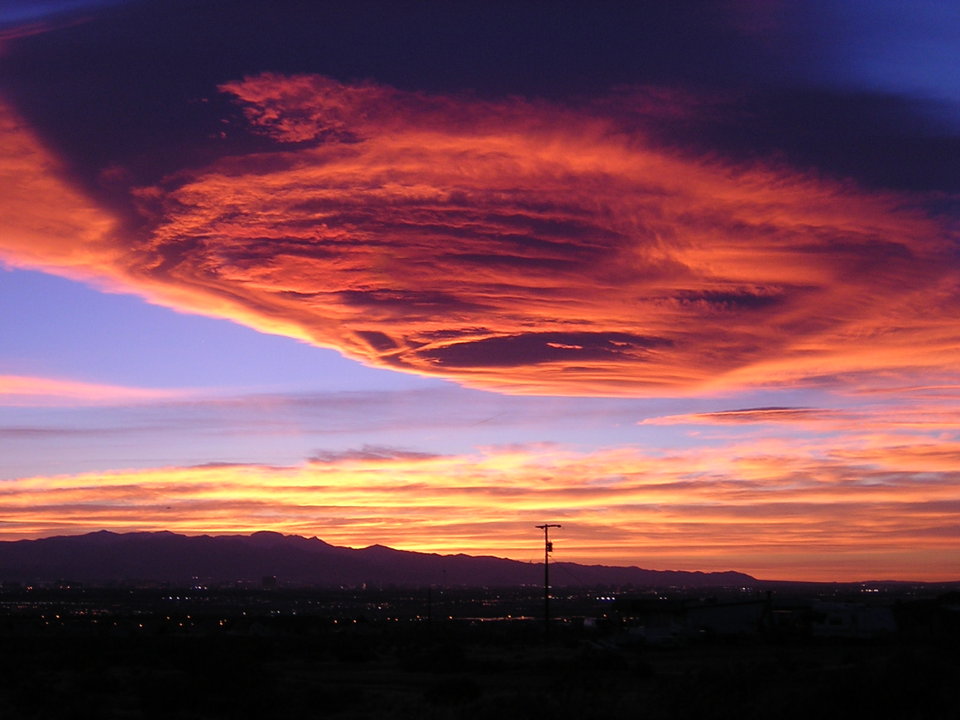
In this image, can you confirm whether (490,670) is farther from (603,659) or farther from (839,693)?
(839,693)

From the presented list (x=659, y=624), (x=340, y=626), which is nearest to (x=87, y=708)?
(x=659, y=624)

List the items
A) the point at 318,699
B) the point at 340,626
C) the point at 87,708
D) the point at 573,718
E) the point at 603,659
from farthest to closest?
1. the point at 340,626
2. the point at 603,659
3. the point at 318,699
4. the point at 87,708
5. the point at 573,718

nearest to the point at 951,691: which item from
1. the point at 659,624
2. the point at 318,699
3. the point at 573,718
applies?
the point at 573,718

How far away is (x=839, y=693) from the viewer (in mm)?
21734

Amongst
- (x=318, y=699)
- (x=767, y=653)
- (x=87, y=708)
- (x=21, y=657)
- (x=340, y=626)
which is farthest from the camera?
(x=340, y=626)

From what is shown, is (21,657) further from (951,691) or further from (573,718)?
(951,691)

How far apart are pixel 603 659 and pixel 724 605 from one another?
3372cm

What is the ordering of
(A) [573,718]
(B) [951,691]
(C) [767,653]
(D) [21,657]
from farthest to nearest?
1. (C) [767,653]
2. (D) [21,657]
3. (A) [573,718]
4. (B) [951,691]

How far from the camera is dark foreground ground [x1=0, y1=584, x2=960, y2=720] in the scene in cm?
2211

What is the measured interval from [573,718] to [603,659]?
821 inches

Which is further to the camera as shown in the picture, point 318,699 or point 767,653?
point 767,653

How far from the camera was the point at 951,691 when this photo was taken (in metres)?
21.5

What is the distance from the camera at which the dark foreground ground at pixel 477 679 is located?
22.1m

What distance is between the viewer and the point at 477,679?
39906mm
